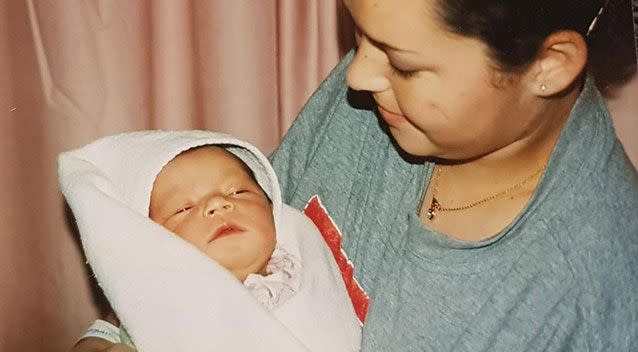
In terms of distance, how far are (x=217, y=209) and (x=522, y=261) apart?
0.49 m

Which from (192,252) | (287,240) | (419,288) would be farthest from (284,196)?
(419,288)

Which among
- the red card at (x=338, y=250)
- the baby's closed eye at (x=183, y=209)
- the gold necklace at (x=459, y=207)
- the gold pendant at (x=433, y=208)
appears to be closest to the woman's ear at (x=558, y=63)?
the gold necklace at (x=459, y=207)

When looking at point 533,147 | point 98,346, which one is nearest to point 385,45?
point 533,147

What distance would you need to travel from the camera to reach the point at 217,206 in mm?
1188

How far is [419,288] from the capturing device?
3.40ft

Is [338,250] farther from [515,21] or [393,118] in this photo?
[515,21]

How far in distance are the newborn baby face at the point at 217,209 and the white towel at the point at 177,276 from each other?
1.1 inches

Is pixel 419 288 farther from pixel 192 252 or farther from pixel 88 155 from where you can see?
pixel 88 155

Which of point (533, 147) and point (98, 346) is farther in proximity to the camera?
point (98, 346)

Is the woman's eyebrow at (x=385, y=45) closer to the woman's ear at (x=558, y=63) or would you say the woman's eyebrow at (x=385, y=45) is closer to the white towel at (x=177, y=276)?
the woman's ear at (x=558, y=63)

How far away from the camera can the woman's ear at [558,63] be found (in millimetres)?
912

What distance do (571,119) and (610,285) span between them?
227 millimetres

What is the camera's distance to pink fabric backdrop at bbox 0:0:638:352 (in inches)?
57.0

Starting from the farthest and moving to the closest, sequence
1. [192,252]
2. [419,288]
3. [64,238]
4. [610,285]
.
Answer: [64,238]
[192,252]
[419,288]
[610,285]
